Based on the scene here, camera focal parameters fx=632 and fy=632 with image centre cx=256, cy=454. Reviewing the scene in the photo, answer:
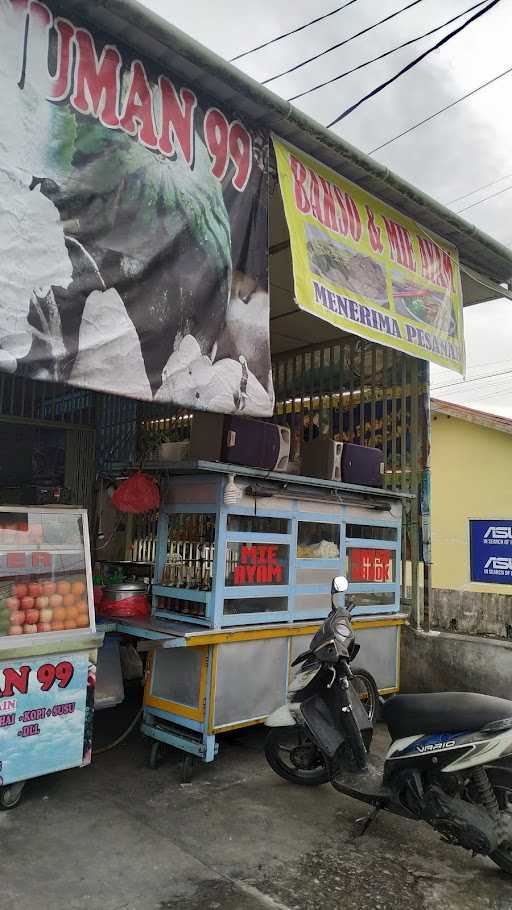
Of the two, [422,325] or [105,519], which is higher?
[422,325]

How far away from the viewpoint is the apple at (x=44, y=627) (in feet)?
13.2

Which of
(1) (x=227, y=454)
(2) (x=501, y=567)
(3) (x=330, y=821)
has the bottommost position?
(3) (x=330, y=821)

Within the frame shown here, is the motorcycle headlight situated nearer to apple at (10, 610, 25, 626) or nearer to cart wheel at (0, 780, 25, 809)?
apple at (10, 610, 25, 626)

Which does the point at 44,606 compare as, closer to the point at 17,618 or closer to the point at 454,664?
the point at 17,618

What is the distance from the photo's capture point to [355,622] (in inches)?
232

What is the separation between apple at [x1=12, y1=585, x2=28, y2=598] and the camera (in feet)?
13.1

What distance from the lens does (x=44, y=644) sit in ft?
12.8

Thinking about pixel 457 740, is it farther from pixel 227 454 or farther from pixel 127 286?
pixel 127 286

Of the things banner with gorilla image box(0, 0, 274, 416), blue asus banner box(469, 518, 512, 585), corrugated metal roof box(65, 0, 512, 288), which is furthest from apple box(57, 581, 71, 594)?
blue asus banner box(469, 518, 512, 585)

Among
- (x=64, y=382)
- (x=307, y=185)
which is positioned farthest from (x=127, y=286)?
(x=307, y=185)

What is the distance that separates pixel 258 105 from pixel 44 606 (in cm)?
382

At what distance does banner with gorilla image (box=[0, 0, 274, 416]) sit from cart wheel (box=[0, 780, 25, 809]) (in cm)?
245

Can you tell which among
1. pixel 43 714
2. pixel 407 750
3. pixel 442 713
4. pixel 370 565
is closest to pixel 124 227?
pixel 43 714

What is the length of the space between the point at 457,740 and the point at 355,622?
2.52 m
